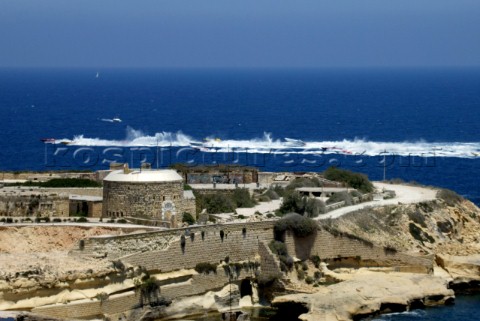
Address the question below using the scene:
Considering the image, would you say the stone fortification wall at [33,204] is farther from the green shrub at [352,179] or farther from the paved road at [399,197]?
the green shrub at [352,179]

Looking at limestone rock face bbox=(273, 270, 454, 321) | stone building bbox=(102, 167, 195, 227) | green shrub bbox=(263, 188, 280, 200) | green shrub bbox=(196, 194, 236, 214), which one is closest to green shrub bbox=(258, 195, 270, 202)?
green shrub bbox=(263, 188, 280, 200)

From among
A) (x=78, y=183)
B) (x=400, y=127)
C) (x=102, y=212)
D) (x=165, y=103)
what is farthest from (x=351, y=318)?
(x=165, y=103)

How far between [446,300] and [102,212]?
10544 millimetres

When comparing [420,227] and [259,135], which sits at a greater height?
[259,135]

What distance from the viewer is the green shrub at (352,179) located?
177ft

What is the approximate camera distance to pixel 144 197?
44250mm

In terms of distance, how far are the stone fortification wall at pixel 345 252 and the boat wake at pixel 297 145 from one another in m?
41.0

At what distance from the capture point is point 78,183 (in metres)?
49.9

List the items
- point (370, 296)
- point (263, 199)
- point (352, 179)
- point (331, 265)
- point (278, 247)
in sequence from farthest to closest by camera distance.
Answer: point (352, 179)
point (263, 199)
point (331, 265)
point (278, 247)
point (370, 296)

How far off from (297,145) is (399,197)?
41.6 m

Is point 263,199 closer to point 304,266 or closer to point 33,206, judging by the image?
point 304,266

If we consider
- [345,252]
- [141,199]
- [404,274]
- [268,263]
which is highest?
[141,199]

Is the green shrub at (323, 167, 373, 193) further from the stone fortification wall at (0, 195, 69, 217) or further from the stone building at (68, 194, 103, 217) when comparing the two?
the stone fortification wall at (0, 195, 69, 217)

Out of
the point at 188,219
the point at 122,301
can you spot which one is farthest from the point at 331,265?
the point at 122,301
